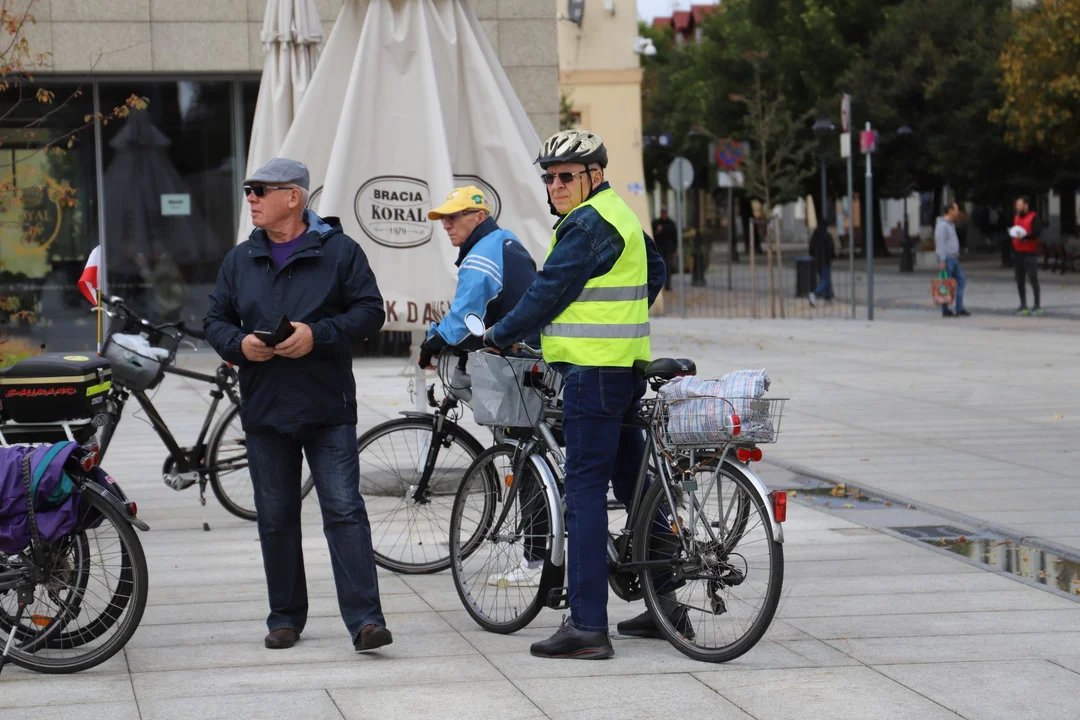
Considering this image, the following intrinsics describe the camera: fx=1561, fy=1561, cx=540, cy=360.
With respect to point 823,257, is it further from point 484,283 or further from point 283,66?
point 484,283

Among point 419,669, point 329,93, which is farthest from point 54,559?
point 329,93

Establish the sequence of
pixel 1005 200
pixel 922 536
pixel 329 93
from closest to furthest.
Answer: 1. pixel 922 536
2. pixel 329 93
3. pixel 1005 200

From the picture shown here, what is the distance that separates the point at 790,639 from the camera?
573 centimetres

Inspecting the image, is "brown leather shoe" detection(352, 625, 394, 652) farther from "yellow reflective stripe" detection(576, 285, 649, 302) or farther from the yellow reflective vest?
"yellow reflective stripe" detection(576, 285, 649, 302)

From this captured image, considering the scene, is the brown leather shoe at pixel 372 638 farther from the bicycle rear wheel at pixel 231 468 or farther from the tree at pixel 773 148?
the tree at pixel 773 148

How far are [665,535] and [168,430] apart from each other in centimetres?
363

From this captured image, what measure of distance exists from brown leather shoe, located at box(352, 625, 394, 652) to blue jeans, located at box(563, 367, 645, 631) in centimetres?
67

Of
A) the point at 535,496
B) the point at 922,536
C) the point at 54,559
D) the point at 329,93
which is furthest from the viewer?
the point at 329,93

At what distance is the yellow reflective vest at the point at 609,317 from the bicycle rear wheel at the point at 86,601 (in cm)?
163

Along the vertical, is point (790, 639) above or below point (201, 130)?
below

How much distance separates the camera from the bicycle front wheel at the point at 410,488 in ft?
22.6

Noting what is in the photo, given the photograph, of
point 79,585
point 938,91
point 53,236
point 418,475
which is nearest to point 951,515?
point 418,475

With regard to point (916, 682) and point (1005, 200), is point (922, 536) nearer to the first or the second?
point (916, 682)

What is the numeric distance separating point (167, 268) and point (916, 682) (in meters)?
15.2
